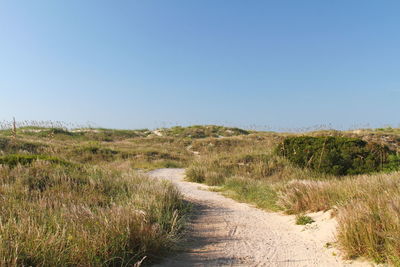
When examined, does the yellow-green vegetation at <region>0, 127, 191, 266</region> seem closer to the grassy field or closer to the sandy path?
the grassy field

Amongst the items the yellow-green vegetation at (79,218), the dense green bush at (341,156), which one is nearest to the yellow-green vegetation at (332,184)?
the dense green bush at (341,156)

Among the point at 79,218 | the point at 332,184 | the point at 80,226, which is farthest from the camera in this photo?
the point at 332,184

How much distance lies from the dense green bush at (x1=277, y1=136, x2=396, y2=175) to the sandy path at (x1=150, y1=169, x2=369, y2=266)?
4254 millimetres

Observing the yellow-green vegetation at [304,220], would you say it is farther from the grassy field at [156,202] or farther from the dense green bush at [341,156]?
the dense green bush at [341,156]

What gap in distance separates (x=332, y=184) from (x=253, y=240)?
2.92 m

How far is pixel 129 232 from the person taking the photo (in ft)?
11.3

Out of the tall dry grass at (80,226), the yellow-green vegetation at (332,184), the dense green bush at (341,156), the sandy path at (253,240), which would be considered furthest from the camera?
the dense green bush at (341,156)

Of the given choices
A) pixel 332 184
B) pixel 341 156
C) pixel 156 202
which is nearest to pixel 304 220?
pixel 332 184

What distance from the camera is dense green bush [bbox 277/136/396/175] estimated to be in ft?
33.3

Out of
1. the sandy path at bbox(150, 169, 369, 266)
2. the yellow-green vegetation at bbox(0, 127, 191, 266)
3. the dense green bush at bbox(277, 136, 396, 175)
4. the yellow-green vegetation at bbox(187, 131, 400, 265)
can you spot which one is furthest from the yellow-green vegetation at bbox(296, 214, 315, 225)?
the dense green bush at bbox(277, 136, 396, 175)

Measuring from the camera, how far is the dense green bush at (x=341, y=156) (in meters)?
10.1

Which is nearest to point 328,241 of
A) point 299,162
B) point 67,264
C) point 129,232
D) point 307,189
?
point 307,189

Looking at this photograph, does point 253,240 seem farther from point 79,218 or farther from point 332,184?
point 332,184

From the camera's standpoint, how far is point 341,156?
10820 mm
